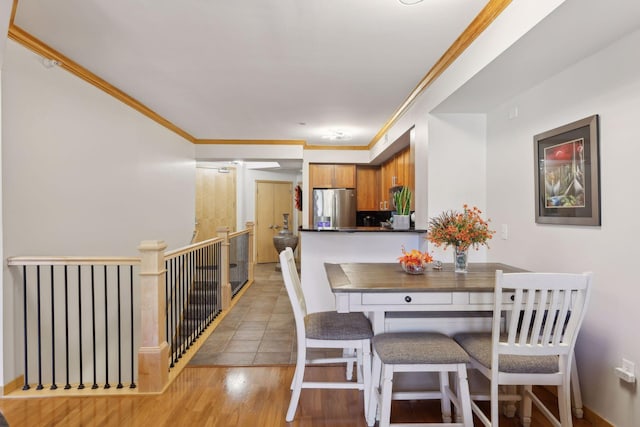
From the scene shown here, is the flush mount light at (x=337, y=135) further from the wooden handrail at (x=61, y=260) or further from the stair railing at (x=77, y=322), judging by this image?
the wooden handrail at (x=61, y=260)

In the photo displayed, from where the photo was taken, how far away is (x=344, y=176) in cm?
595

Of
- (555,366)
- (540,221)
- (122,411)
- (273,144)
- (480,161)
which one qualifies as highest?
(273,144)

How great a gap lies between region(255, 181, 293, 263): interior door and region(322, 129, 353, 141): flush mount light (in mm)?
3245

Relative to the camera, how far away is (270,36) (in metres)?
2.21

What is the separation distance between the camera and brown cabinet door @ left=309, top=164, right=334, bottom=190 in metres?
5.89

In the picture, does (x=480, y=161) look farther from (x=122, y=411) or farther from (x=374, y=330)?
(x=122, y=411)

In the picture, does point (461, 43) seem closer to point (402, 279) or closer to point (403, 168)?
point (402, 279)

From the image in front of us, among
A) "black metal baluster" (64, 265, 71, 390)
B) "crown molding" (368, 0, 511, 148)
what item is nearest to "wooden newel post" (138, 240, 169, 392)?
"black metal baluster" (64, 265, 71, 390)

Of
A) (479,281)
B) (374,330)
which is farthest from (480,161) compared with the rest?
(374,330)

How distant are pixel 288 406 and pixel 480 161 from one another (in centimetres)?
251

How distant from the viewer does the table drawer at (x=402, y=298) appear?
1791 mm

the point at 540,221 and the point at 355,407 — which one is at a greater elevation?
the point at 540,221

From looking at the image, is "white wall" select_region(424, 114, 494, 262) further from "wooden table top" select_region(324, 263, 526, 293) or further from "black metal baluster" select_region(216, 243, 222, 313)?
"black metal baluster" select_region(216, 243, 222, 313)

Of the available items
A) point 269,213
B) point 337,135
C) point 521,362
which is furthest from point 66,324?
point 269,213
